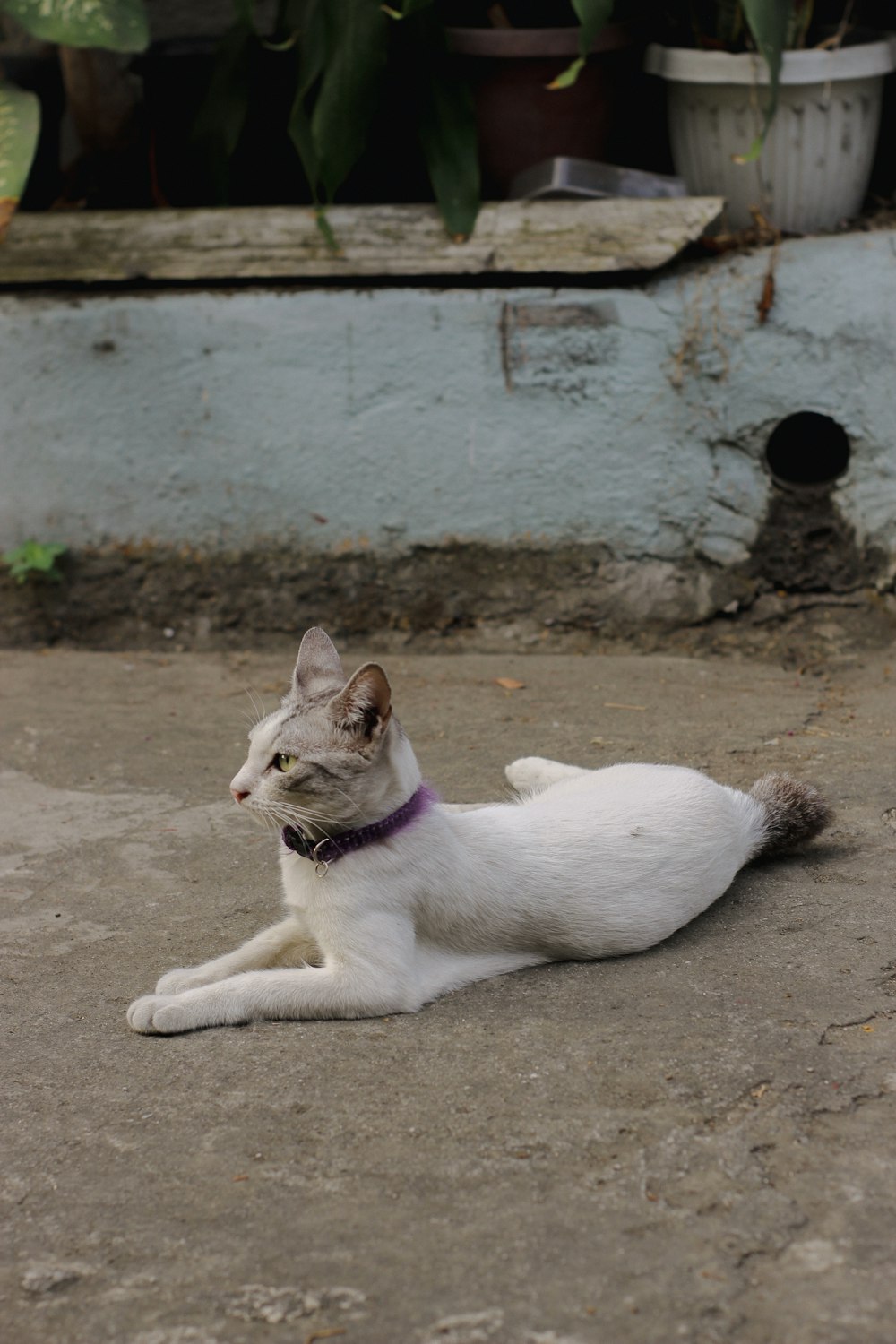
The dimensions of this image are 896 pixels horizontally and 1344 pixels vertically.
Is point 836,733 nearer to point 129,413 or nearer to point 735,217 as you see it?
point 735,217

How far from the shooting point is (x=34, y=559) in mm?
4719

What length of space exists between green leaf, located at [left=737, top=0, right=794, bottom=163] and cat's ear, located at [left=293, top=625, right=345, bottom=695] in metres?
2.39

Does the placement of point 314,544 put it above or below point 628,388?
below

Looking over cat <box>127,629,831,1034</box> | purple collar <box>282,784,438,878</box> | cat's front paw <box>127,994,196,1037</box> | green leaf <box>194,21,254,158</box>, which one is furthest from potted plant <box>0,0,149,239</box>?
cat's front paw <box>127,994,196,1037</box>

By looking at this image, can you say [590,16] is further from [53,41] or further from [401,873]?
[401,873]

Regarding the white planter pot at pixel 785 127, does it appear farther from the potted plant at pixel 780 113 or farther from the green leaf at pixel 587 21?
the green leaf at pixel 587 21

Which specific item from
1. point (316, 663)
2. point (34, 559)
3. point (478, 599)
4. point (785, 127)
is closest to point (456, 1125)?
point (316, 663)

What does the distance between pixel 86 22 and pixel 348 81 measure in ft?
2.79

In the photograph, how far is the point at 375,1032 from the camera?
2457 millimetres

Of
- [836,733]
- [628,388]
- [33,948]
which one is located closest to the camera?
[33,948]

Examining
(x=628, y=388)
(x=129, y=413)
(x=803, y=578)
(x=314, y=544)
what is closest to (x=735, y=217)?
(x=628, y=388)

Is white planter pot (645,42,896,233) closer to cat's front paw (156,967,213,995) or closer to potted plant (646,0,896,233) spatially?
potted plant (646,0,896,233)

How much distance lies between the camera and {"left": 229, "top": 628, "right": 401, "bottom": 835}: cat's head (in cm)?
247

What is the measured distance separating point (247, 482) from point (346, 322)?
661 mm
